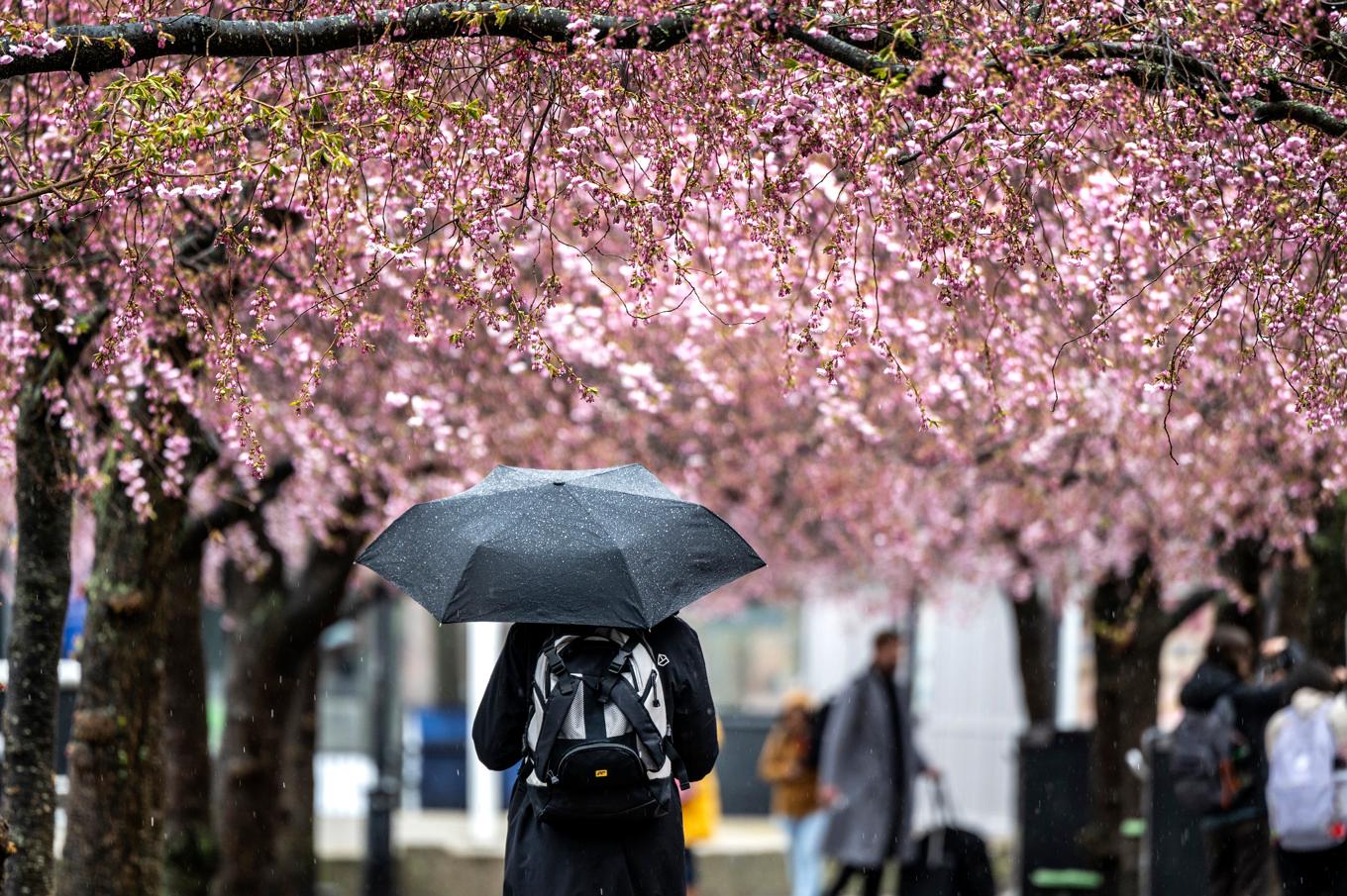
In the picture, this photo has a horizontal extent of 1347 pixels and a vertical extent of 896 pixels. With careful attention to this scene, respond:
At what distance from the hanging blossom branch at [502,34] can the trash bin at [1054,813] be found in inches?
326

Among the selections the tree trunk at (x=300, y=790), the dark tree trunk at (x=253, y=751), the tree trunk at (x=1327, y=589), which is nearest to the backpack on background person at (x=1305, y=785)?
the tree trunk at (x=1327, y=589)

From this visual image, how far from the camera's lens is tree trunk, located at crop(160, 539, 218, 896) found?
11.0 m

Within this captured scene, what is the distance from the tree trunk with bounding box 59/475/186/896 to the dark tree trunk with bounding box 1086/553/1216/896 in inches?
308

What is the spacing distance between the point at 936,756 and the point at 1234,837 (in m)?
14.6

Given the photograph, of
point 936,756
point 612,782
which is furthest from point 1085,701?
point 612,782

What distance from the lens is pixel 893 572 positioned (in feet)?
65.9

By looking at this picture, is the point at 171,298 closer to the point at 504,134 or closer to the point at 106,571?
the point at 106,571

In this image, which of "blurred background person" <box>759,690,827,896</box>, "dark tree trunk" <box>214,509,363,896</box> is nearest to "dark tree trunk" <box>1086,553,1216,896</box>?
"blurred background person" <box>759,690,827,896</box>

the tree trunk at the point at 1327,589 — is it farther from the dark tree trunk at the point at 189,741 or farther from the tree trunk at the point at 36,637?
the tree trunk at the point at 36,637

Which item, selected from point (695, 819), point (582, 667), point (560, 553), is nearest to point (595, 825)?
point (582, 667)

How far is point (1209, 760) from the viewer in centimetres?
972

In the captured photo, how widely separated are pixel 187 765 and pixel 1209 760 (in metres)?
6.22

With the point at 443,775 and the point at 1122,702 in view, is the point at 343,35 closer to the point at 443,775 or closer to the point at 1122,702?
the point at 1122,702

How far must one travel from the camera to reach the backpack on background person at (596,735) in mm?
5426
